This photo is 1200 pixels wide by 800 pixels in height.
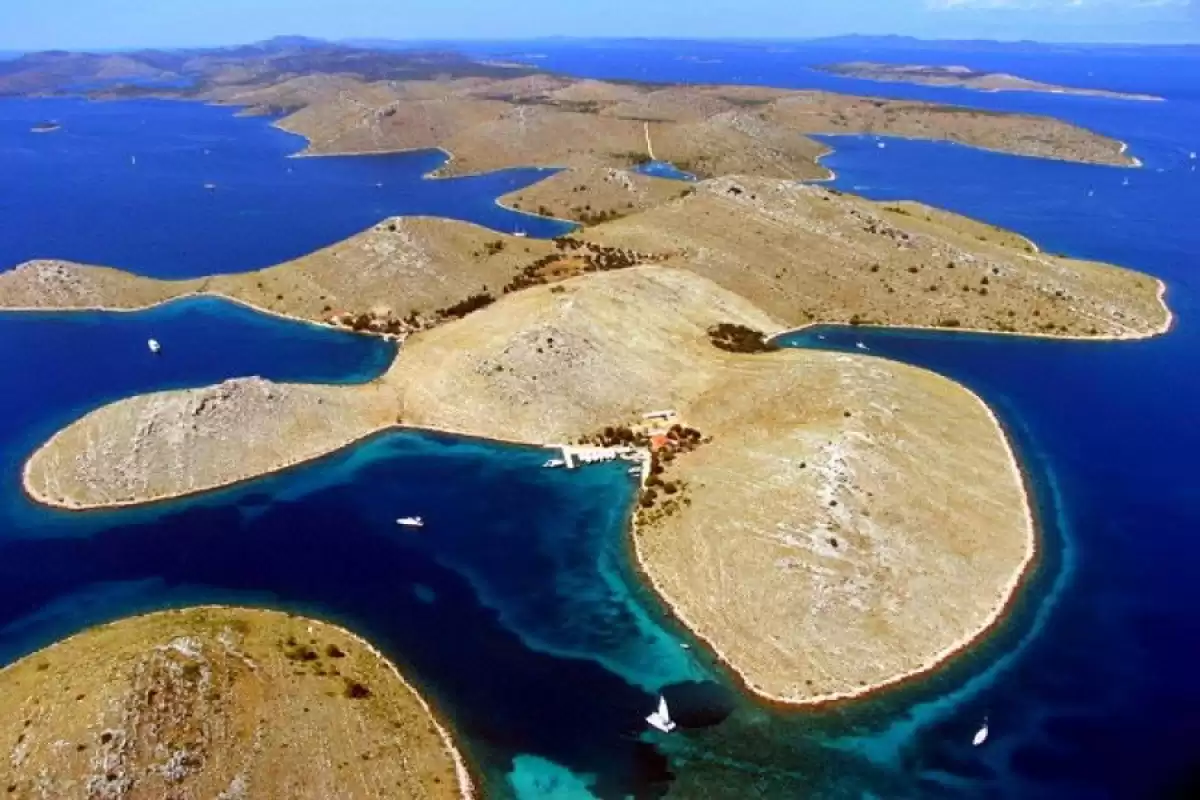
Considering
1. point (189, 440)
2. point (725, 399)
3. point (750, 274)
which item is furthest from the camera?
point (750, 274)

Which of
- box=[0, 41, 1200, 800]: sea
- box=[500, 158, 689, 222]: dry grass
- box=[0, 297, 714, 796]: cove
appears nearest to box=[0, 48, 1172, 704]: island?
box=[0, 41, 1200, 800]: sea

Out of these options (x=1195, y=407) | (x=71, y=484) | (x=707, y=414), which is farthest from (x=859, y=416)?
(x=71, y=484)

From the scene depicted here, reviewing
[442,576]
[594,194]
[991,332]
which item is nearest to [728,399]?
[442,576]

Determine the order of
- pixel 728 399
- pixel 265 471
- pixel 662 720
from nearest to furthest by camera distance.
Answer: pixel 662 720
pixel 265 471
pixel 728 399

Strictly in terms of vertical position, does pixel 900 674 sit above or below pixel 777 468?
below

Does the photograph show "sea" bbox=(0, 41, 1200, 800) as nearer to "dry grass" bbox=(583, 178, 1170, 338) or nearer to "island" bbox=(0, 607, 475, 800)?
"island" bbox=(0, 607, 475, 800)

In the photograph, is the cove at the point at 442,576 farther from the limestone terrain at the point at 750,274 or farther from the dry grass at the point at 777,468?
the limestone terrain at the point at 750,274

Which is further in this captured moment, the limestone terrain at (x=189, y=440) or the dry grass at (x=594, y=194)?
the dry grass at (x=594, y=194)

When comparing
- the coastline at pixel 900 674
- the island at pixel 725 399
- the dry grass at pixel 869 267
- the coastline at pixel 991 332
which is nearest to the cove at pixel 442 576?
the coastline at pixel 900 674

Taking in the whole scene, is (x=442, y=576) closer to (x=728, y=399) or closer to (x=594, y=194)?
(x=728, y=399)
